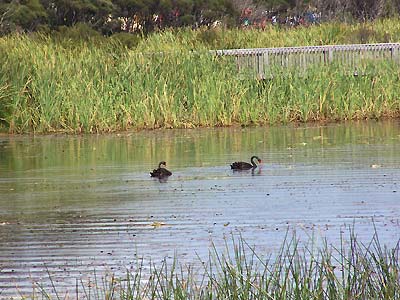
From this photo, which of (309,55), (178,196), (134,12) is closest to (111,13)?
(134,12)

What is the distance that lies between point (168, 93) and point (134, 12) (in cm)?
2443

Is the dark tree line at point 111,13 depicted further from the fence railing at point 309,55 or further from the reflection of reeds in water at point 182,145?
the reflection of reeds in water at point 182,145

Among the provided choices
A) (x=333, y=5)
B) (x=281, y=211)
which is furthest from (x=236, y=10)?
(x=281, y=211)

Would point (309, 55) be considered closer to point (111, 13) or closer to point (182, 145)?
point (182, 145)

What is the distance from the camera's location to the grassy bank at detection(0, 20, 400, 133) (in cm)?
2488

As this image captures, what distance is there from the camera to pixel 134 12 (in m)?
49.2

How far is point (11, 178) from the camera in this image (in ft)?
58.9

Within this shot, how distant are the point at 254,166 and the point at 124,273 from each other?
7.66 m

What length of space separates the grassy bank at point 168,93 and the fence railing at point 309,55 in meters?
1.22

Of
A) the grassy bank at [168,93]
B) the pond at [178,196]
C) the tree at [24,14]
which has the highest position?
the tree at [24,14]

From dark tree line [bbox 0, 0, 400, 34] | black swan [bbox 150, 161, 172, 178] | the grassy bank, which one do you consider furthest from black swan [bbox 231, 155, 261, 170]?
dark tree line [bbox 0, 0, 400, 34]

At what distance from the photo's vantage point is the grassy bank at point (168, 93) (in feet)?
81.6

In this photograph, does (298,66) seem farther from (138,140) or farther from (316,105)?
(138,140)

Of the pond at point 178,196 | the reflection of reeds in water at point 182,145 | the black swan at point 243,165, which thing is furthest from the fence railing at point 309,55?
the black swan at point 243,165
